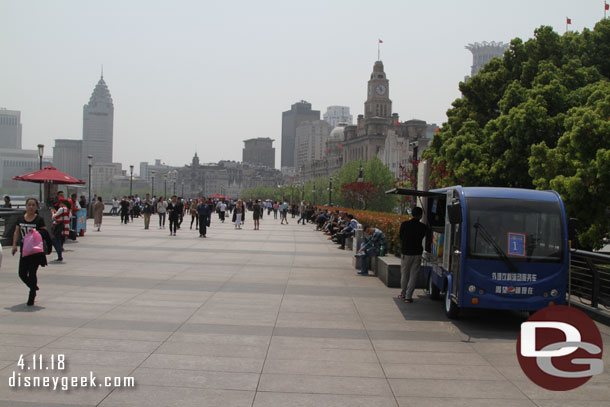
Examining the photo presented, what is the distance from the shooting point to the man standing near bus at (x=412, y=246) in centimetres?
1145

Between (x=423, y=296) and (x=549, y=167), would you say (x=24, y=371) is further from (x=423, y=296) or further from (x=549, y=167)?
(x=549, y=167)

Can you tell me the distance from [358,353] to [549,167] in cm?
1298

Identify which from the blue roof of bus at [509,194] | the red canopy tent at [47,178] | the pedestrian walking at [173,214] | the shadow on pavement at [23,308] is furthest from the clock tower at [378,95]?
the shadow on pavement at [23,308]

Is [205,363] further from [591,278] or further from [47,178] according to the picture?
[47,178]

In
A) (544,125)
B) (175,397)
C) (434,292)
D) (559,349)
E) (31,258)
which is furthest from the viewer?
(544,125)

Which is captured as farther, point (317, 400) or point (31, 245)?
point (31, 245)

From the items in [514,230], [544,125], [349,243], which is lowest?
[349,243]

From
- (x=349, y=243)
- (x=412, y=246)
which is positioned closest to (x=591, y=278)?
(x=412, y=246)

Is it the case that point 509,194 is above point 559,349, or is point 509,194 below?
above

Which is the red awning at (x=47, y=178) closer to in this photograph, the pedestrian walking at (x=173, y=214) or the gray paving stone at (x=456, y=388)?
the pedestrian walking at (x=173, y=214)

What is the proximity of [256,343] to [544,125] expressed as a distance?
1731cm

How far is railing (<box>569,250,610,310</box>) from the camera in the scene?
10922mm

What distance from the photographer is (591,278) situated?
11.3 m

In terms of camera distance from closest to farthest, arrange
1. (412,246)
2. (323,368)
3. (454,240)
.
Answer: (323,368) → (454,240) → (412,246)
